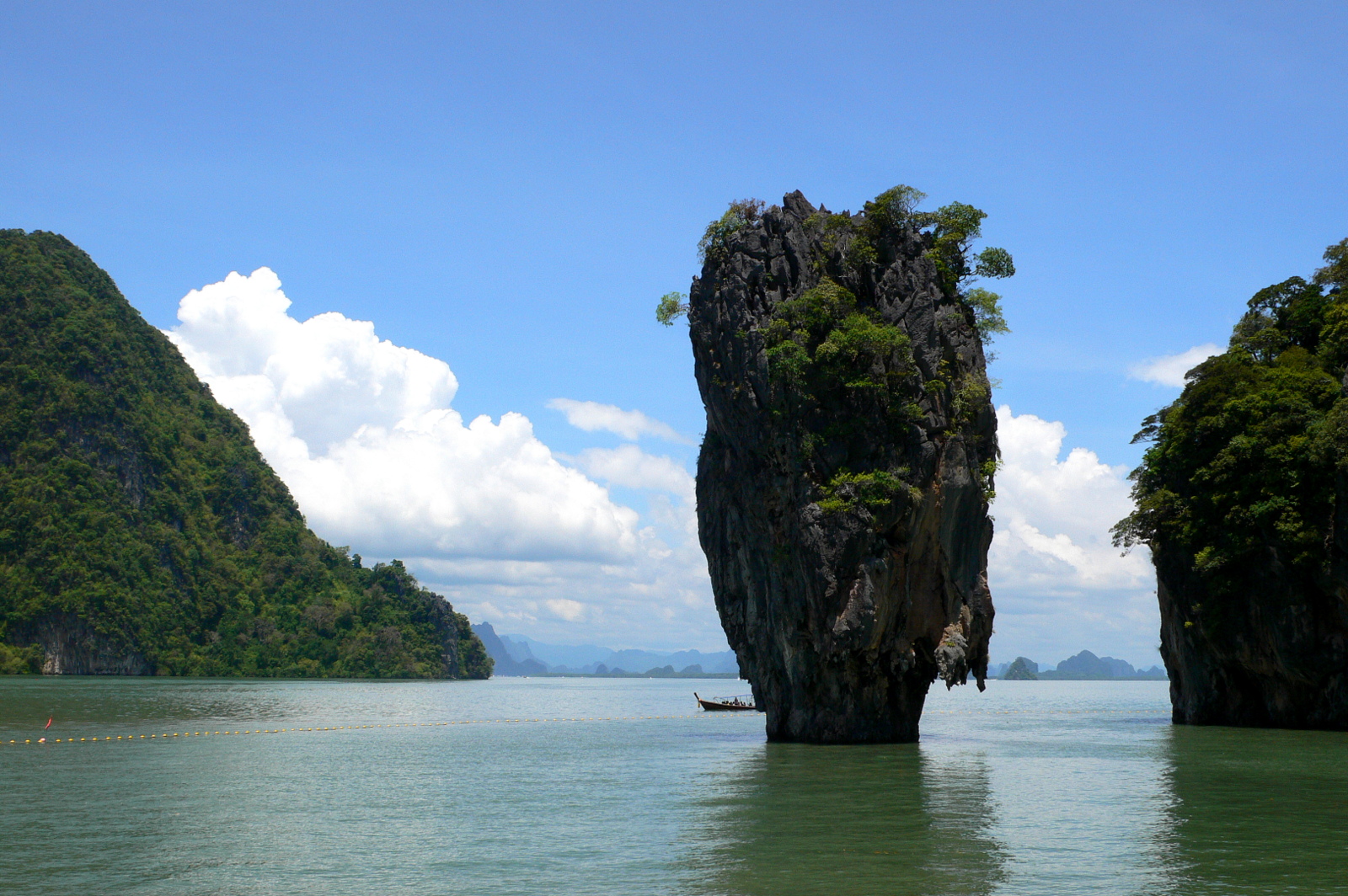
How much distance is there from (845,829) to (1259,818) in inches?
369

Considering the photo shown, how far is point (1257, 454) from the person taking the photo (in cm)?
4391

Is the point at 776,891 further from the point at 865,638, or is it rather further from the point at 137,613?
the point at 137,613

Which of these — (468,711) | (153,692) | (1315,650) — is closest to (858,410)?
(1315,650)

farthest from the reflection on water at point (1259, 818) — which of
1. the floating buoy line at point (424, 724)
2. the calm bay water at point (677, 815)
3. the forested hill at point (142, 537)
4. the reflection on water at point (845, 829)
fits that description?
the forested hill at point (142, 537)

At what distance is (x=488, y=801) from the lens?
92.8 feet

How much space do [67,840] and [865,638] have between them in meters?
23.5

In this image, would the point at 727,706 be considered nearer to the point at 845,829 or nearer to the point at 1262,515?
the point at 1262,515

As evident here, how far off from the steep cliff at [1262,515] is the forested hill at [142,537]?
119751 millimetres

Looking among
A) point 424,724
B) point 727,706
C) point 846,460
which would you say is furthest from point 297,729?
point 846,460

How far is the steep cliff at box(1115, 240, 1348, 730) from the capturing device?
42.3 meters

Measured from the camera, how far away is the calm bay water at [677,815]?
1850 centimetres

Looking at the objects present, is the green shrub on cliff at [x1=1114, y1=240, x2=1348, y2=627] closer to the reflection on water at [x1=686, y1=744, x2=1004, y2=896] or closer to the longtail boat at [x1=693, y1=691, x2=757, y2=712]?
the reflection on water at [x1=686, y1=744, x2=1004, y2=896]

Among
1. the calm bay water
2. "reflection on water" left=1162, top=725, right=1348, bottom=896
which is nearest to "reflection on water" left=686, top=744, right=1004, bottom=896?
the calm bay water

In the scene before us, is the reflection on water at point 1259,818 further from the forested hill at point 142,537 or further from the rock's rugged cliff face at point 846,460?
the forested hill at point 142,537
